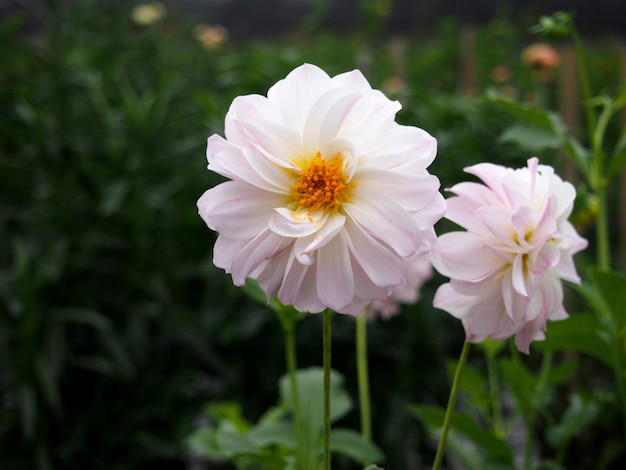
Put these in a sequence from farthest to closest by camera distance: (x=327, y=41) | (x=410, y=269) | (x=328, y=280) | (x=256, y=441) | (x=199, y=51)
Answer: (x=327, y=41), (x=199, y=51), (x=410, y=269), (x=256, y=441), (x=328, y=280)

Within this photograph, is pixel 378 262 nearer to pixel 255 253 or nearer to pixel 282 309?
pixel 255 253

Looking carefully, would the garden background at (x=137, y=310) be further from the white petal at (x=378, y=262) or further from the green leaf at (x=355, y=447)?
the white petal at (x=378, y=262)

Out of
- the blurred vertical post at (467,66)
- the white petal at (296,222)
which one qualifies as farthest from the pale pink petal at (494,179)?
the blurred vertical post at (467,66)

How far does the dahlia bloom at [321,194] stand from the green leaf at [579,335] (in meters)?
0.23

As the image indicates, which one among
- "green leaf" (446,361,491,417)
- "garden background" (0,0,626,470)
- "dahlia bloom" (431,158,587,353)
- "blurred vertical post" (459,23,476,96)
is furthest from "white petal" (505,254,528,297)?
"blurred vertical post" (459,23,476,96)

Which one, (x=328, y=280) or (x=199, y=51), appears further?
(x=199, y=51)

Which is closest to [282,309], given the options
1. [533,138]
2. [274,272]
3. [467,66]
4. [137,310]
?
[274,272]

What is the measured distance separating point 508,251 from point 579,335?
0.22 m

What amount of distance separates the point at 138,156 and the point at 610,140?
271 centimetres

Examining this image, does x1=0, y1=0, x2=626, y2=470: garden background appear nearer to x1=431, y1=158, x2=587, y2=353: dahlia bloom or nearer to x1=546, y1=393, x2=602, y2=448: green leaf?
x1=546, y1=393, x2=602, y2=448: green leaf

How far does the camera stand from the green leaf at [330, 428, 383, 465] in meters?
0.64

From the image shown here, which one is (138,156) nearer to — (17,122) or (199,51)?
(17,122)

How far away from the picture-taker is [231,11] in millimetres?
5879

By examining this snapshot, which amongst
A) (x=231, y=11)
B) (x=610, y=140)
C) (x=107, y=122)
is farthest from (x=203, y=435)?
(x=231, y=11)
